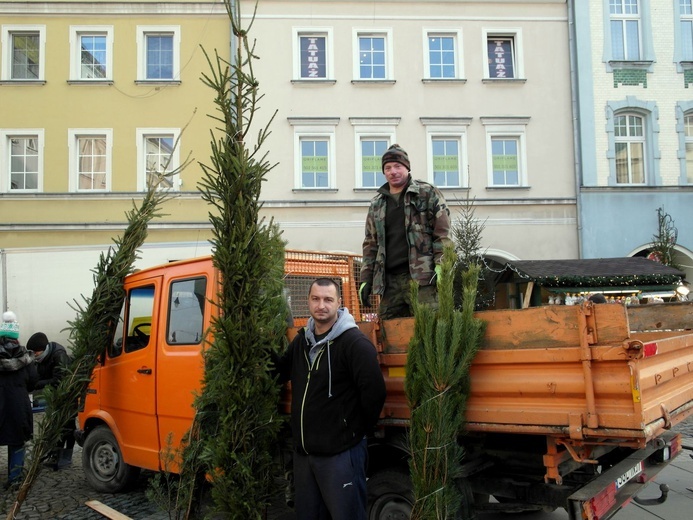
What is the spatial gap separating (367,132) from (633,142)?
7.71 m

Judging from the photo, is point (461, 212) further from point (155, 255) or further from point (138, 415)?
point (138, 415)

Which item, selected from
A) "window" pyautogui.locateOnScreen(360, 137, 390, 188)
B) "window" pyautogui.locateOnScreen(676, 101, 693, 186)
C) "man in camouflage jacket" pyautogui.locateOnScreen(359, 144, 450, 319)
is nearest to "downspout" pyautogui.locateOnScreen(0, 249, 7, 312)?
"window" pyautogui.locateOnScreen(360, 137, 390, 188)

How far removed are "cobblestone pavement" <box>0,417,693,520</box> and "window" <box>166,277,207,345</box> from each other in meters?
1.45

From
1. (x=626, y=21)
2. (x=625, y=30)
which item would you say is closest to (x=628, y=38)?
(x=625, y=30)

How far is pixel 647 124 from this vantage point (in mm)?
17469

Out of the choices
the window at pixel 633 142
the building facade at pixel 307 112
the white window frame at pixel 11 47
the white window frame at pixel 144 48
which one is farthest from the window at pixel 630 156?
the white window frame at pixel 11 47

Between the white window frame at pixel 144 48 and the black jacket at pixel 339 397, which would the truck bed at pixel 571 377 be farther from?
the white window frame at pixel 144 48

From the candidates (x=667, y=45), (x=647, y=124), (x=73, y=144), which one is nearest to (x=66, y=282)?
(x=73, y=144)

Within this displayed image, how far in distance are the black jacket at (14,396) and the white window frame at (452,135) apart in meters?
12.6

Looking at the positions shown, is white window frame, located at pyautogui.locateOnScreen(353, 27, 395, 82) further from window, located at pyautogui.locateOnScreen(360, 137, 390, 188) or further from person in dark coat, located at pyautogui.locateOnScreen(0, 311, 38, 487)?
person in dark coat, located at pyautogui.locateOnScreen(0, 311, 38, 487)

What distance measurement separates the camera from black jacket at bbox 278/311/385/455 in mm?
3256

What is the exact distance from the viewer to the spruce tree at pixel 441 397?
3.14 meters

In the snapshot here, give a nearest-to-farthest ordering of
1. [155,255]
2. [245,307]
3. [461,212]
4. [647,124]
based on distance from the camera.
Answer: [245,307]
[155,255]
[461,212]
[647,124]

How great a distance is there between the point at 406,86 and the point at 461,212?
402 cm
